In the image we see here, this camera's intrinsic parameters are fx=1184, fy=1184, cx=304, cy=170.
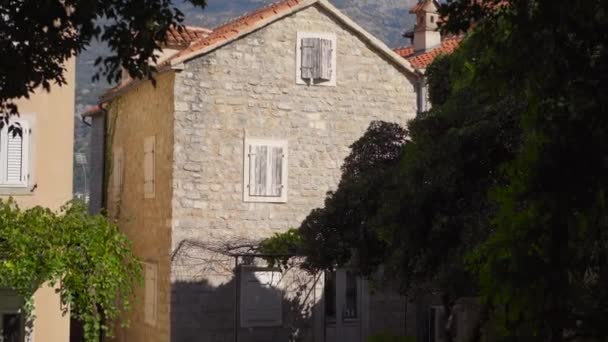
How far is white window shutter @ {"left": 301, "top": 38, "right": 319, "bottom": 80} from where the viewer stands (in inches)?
940

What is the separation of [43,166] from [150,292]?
4.53 metres

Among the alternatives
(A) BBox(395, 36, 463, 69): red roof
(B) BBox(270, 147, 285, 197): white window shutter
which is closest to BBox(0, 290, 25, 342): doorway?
(B) BBox(270, 147, 285, 197): white window shutter

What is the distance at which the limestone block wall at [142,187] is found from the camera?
2312 centimetres

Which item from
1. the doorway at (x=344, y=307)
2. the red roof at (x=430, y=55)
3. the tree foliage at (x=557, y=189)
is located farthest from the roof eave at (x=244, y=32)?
the tree foliage at (x=557, y=189)

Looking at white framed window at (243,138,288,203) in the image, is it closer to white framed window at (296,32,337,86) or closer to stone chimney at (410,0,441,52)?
white framed window at (296,32,337,86)

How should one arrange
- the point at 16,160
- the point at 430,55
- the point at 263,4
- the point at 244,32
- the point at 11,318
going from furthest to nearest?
the point at 263,4
the point at 430,55
the point at 244,32
the point at 16,160
the point at 11,318

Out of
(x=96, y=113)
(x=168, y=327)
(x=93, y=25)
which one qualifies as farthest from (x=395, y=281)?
(x=96, y=113)

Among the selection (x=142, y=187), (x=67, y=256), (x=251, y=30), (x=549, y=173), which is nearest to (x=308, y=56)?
(x=251, y=30)

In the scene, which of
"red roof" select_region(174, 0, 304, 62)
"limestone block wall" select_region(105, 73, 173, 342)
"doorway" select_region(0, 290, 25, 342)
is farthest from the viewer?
"red roof" select_region(174, 0, 304, 62)

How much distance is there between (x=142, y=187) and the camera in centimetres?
2466

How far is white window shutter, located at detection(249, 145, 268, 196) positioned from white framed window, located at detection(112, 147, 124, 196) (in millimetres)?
3897

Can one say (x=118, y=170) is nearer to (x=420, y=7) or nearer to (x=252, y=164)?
(x=252, y=164)

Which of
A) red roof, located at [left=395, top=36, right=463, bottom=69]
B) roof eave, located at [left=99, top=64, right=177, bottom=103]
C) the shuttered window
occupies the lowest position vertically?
roof eave, located at [left=99, top=64, right=177, bottom=103]

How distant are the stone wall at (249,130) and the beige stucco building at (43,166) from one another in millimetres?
2829
